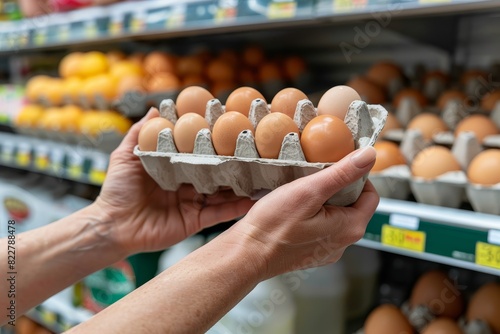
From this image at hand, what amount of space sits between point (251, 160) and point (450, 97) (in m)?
0.69

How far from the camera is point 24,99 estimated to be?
227 cm

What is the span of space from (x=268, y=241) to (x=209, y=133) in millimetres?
205

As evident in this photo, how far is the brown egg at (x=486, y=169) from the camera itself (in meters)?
0.90

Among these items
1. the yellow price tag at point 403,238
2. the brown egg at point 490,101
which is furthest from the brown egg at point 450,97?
the yellow price tag at point 403,238

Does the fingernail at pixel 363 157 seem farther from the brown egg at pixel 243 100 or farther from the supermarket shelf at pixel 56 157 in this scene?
the supermarket shelf at pixel 56 157

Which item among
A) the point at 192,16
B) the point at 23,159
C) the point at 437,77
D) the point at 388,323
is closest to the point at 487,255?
the point at 388,323

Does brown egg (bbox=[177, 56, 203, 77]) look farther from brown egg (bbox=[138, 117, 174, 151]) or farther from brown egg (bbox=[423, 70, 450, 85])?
brown egg (bbox=[138, 117, 174, 151])

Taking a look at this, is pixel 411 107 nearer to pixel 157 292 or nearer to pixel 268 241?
pixel 268 241

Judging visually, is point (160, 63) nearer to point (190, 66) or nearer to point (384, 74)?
point (190, 66)

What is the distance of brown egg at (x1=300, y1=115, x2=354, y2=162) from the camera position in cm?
69

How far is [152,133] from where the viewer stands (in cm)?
85

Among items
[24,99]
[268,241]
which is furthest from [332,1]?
[24,99]

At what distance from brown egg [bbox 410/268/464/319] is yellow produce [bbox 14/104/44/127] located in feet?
5.13

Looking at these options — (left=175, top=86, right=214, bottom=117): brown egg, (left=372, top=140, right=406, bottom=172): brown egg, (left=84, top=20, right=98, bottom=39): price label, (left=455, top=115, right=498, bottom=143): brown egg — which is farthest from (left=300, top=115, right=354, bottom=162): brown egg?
(left=84, top=20, right=98, bottom=39): price label
